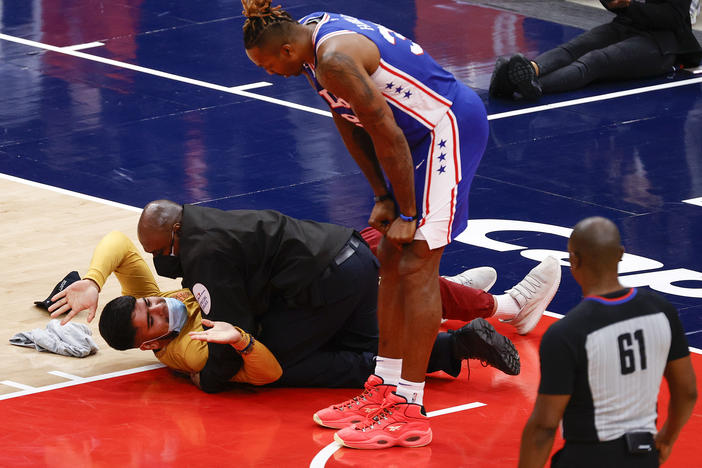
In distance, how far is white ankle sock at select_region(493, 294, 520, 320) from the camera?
7039mm

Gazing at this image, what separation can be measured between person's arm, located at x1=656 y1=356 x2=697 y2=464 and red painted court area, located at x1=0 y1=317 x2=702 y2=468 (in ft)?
4.02

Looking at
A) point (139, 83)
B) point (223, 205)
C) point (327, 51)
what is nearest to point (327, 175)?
point (223, 205)

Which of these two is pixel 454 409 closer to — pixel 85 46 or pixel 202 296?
pixel 202 296

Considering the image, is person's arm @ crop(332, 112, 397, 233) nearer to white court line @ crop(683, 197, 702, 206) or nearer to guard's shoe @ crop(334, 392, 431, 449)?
guard's shoe @ crop(334, 392, 431, 449)

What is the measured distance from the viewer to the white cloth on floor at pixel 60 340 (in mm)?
6891

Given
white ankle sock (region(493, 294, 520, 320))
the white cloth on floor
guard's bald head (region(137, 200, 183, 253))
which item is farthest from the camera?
white ankle sock (region(493, 294, 520, 320))

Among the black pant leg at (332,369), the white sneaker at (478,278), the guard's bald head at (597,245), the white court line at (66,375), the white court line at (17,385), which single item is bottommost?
the white court line at (66,375)

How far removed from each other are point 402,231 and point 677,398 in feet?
5.67

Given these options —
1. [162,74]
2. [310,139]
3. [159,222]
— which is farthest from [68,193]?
[159,222]

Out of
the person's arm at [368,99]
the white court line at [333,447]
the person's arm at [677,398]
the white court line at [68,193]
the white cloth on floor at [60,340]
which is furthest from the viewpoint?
the white court line at [68,193]

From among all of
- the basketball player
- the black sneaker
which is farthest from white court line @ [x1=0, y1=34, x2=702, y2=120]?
the basketball player

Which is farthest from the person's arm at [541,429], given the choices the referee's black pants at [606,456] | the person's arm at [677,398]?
the person's arm at [677,398]

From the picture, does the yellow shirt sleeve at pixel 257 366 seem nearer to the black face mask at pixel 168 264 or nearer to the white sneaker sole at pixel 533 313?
the black face mask at pixel 168 264

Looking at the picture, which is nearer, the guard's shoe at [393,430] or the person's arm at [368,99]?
the person's arm at [368,99]
